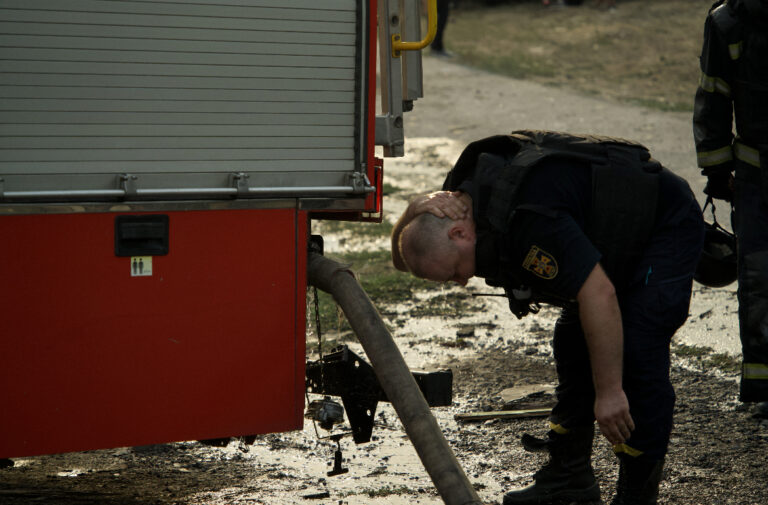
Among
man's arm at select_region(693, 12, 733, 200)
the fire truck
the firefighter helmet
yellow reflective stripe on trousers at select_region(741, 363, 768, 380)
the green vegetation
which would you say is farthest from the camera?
the green vegetation

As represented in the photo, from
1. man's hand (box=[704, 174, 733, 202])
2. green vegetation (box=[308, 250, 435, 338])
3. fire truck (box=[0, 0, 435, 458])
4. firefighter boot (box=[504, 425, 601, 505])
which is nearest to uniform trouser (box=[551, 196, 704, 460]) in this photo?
firefighter boot (box=[504, 425, 601, 505])

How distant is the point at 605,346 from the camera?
2709 millimetres

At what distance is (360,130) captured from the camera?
3.09 meters

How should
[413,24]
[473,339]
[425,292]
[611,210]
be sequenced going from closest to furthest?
Answer: [611,210] → [413,24] → [473,339] → [425,292]

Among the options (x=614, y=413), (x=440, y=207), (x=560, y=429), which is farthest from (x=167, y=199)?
(x=560, y=429)

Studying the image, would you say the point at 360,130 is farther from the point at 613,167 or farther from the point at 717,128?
the point at 717,128

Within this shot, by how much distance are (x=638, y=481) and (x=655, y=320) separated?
57cm

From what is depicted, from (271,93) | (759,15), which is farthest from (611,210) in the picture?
(759,15)

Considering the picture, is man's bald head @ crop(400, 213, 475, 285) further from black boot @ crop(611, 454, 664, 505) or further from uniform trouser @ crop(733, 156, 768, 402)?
uniform trouser @ crop(733, 156, 768, 402)

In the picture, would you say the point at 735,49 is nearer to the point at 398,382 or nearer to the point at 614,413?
the point at 614,413

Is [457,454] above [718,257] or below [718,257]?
below

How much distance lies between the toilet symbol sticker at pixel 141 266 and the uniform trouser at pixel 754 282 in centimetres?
250

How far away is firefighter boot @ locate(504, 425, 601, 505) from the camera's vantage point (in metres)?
3.51

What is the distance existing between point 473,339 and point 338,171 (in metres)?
2.45
